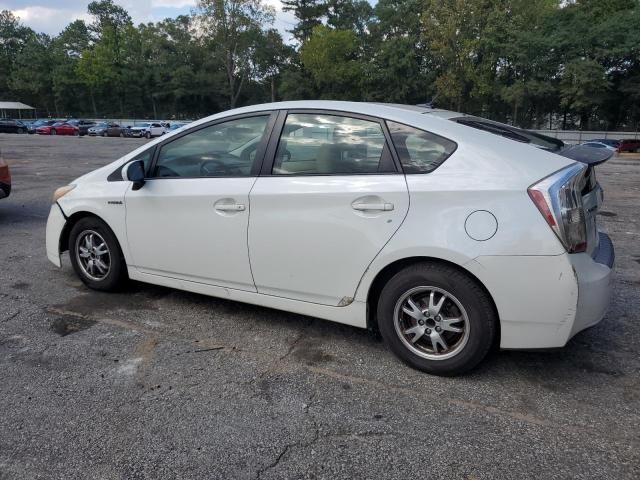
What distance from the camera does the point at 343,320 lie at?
3.33 meters

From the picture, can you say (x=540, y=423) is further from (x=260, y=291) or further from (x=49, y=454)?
(x=49, y=454)

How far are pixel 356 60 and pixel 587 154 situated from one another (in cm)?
6434

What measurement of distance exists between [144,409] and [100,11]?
9559 cm

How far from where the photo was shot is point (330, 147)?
337cm

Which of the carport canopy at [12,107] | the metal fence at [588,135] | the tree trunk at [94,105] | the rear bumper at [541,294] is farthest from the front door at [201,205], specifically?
the tree trunk at [94,105]

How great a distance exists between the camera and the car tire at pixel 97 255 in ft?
14.1

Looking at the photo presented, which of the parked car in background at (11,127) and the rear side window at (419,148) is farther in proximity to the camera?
the parked car in background at (11,127)

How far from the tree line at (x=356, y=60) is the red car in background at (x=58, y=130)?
21290 mm

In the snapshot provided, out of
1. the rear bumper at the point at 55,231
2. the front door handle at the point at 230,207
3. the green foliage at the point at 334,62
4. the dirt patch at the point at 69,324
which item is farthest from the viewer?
the green foliage at the point at 334,62

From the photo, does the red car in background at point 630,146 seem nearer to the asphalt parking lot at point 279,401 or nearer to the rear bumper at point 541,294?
the asphalt parking lot at point 279,401

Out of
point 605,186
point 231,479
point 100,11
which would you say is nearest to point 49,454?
point 231,479

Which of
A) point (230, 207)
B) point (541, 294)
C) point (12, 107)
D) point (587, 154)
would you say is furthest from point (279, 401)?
point (12, 107)

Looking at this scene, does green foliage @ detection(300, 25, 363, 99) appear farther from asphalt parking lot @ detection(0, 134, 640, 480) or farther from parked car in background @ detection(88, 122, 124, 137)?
asphalt parking lot @ detection(0, 134, 640, 480)

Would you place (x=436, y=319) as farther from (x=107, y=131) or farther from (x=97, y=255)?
(x=107, y=131)
